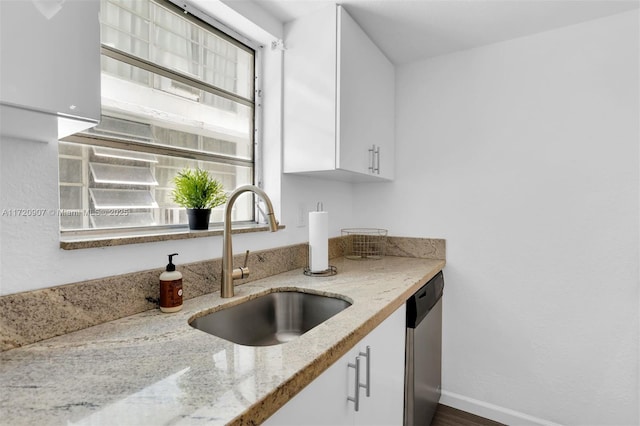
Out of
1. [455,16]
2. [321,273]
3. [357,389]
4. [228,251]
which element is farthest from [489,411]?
[455,16]

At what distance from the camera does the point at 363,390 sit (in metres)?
1.10

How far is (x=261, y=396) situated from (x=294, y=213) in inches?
50.7

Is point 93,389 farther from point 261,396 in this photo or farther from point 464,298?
point 464,298

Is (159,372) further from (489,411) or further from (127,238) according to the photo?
(489,411)

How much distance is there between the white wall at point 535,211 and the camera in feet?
5.65

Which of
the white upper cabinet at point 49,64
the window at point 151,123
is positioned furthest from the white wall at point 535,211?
the white upper cabinet at point 49,64

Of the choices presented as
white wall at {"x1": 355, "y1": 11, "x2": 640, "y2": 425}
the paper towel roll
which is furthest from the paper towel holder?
white wall at {"x1": 355, "y1": 11, "x2": 640, "y2": 425}

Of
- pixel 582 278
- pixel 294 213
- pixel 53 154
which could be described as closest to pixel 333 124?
pixel 294 213

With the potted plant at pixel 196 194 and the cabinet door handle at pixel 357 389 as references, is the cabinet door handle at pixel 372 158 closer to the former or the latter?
the potted plant at pixel 196 194

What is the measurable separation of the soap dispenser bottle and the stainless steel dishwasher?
3.11 feet

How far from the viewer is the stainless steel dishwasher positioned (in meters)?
1.50

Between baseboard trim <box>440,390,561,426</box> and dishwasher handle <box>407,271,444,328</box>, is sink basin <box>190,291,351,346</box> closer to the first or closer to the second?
dishwasher handle <box>407,271,444,328</box>

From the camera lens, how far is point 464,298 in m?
2.11

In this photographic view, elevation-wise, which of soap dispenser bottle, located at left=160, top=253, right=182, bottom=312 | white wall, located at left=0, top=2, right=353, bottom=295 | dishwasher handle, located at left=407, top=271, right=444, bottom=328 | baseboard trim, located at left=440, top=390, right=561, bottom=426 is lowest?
baseboard trim, located at left=440, top=390, right=561, bottom=426
